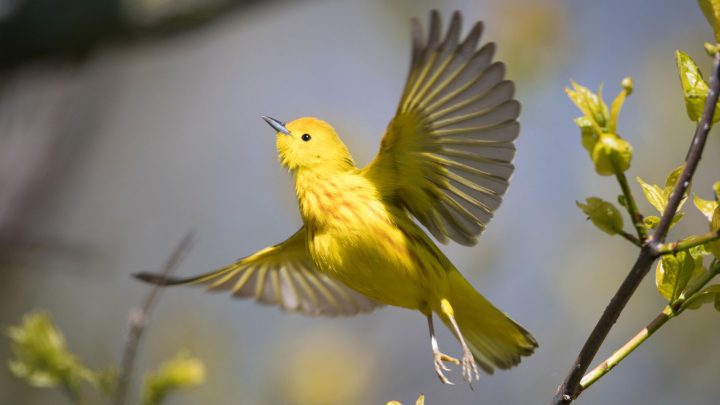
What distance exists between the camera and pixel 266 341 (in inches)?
236

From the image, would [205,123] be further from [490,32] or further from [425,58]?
[425,58]

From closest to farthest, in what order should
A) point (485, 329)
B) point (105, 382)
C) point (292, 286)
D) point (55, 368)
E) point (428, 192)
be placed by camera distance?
1. point (105, 382)
2. point (55, 368)
3. point (428, 192)
4. point (485, 329)
5. point (292, 286)

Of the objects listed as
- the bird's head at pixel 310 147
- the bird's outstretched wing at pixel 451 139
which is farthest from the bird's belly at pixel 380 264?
the bird's head at pixel 310 147

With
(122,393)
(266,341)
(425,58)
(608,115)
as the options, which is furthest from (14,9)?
(608,115)

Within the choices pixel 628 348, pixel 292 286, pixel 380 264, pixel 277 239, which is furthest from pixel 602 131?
pixel 277 239

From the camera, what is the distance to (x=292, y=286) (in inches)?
126

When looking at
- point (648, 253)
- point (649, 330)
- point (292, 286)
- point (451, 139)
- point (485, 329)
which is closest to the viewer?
point (648, 253)

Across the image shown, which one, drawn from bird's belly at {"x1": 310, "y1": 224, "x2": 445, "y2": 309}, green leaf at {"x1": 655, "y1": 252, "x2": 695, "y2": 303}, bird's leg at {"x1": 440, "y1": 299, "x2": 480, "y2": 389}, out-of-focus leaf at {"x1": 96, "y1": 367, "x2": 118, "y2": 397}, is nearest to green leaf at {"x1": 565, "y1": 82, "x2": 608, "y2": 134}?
green leaf at {"x1": 655, "y1": 252, "x2": 695, "y2": 303}

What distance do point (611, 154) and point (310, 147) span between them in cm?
141

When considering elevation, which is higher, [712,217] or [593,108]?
[593,108]

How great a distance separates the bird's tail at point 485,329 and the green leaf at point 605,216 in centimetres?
96

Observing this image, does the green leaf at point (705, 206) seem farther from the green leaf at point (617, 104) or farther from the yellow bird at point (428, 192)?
the yellow bird at point (428, 192)

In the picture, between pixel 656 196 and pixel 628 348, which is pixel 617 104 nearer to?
pixel 656 196

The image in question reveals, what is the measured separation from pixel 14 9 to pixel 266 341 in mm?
2668
